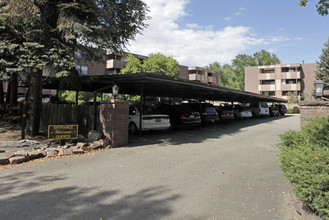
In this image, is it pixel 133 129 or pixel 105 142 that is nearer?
pixel 105 142

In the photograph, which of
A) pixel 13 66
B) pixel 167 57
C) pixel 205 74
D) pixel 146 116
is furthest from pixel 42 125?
pixel 205 74

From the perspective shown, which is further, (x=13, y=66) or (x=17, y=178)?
(x=13, y=66)

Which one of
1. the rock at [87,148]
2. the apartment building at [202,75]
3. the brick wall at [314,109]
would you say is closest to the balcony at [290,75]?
the apartment building at [202,75]

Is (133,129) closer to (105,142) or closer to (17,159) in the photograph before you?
(105,142)

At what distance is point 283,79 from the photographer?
186ft

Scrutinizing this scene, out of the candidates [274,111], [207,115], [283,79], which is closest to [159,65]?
[274,111]

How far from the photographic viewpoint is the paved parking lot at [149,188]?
3.70 m

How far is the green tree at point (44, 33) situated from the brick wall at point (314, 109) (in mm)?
7912

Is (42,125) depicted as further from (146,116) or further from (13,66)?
(146,116)

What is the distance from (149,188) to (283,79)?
2405 inches

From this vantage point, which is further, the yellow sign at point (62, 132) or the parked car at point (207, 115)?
the parked car at point (207, 115)

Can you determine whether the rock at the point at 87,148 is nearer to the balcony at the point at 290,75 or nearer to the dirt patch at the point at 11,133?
the dirt patch at the point at 11,133

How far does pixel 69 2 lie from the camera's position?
8.93 meters

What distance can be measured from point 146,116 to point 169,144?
2606mm
